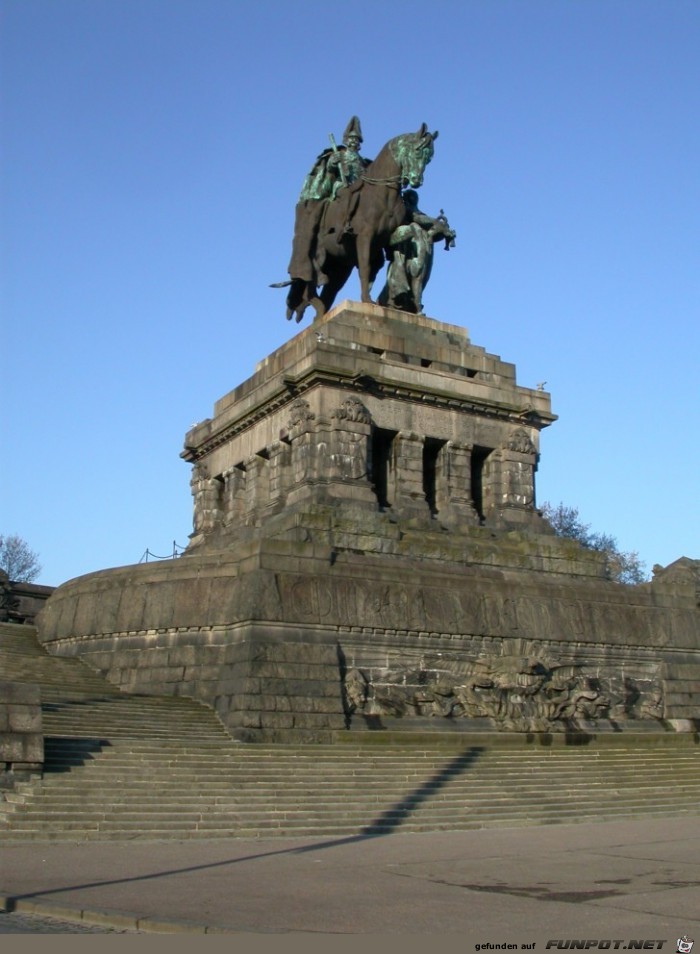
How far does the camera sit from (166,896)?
381 inches

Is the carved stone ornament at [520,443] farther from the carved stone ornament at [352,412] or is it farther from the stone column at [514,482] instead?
the carved stone ornament at [352,412]

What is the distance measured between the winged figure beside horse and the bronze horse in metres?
0.03

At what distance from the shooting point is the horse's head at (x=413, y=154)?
3406 centimetres

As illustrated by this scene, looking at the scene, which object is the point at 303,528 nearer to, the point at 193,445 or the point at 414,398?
the point at 414,398

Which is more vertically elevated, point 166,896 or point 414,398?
point 414,398

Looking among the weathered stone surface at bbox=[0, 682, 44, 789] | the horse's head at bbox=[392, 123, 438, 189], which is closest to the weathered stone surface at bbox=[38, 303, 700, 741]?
the horse's head at bbox=[392, 123, 438, 189]

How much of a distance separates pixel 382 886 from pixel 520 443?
22.6m

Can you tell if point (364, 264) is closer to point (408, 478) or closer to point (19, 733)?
point (408, 478)

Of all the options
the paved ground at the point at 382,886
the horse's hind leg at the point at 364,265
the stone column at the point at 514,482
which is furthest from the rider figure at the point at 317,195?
the paved ground at the point at 382,886

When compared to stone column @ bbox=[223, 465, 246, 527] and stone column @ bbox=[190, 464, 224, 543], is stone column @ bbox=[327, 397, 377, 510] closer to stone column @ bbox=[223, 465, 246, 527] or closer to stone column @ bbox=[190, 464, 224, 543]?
stone column @ bbox=[223, 465, 246, 527]

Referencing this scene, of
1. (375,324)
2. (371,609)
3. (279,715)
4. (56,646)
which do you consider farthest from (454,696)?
(375,324)

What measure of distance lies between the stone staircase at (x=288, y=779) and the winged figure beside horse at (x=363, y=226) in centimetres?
1591

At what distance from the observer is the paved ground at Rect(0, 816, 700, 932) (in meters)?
8.34

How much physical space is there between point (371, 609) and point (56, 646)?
28.9ft
